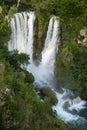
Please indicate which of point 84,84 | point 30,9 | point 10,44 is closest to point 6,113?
point 84,84

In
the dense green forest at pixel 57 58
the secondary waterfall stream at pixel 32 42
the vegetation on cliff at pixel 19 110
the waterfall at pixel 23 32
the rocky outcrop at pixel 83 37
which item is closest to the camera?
the vegetation on cliff at pixel 19 110

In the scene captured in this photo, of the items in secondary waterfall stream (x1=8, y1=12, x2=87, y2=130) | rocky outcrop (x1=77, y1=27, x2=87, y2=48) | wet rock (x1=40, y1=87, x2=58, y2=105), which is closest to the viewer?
wet rock (x1=40, y1=87, x2=58, y2=105)

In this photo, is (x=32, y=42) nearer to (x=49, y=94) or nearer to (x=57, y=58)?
(x=57, y=58)

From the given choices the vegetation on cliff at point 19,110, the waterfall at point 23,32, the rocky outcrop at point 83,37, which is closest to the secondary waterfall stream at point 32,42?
the waterfall at point 23,32

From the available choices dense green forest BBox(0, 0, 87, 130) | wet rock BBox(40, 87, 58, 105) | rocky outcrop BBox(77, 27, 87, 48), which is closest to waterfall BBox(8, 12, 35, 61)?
dense green forest BBox(0, 0, 87, 130)

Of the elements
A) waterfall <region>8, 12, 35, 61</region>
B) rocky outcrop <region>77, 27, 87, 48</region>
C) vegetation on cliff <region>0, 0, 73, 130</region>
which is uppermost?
waterfall <region>8, 12, 35, 61</region>

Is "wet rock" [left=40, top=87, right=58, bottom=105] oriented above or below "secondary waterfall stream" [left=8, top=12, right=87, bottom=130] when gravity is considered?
below

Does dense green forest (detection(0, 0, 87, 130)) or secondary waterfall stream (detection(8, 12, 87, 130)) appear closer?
dense green forest (detection(0, 0, 87, 130))

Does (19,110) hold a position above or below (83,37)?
below

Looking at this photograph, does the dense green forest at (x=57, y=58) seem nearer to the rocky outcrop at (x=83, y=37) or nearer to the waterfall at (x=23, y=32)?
the rocky outcrop at (x=83, y=37)

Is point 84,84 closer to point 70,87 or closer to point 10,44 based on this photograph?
point 70,87

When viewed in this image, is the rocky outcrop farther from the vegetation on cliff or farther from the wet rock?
the vegetation on cliff

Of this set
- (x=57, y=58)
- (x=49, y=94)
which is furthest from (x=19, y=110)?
(x=57, y=58)
